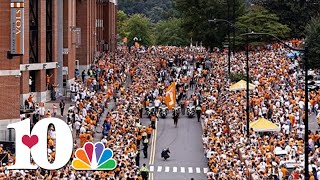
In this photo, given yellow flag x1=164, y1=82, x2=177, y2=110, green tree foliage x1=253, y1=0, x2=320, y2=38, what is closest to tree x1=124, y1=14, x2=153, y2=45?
green tree foliage x1=253, y1=0, x2=320, y2=38

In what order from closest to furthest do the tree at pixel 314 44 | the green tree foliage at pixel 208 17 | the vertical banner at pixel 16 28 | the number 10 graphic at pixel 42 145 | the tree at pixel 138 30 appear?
1. the number 10 graphic at pixel 42 145
2. the vertical banner at pixel 16 28
3. the tree at pixel 314 44
4. the green tree foliage at pixel 208 17
5. the tree at pixel 138 30

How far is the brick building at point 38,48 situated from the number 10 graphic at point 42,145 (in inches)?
713

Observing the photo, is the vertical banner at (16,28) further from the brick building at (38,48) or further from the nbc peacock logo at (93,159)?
the nbc peacock logo at (93,159)

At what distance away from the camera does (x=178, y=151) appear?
47.5m

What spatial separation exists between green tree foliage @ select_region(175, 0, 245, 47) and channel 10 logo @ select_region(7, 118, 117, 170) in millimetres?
67314

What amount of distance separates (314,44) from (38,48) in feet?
75.0

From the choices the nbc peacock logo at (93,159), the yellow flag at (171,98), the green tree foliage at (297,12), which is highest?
the green tree foliage at (297,12)

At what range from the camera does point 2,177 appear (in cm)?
3238

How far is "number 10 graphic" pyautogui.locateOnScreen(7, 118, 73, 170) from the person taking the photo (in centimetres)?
2887

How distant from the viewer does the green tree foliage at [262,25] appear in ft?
285

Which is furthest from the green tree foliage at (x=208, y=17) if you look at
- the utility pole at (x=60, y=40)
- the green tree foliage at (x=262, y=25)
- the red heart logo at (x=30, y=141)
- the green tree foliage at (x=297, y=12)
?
the red heart logo at (x=30, y=141)

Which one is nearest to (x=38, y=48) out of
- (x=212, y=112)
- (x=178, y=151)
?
(x=212, y=112)

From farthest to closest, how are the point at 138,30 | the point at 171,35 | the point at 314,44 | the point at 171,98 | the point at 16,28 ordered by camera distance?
the point at 138,30, the point at 171,35, the point at 314,44, the point at 171,98, the point at 16,28

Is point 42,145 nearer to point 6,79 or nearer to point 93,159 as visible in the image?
point 93,159
